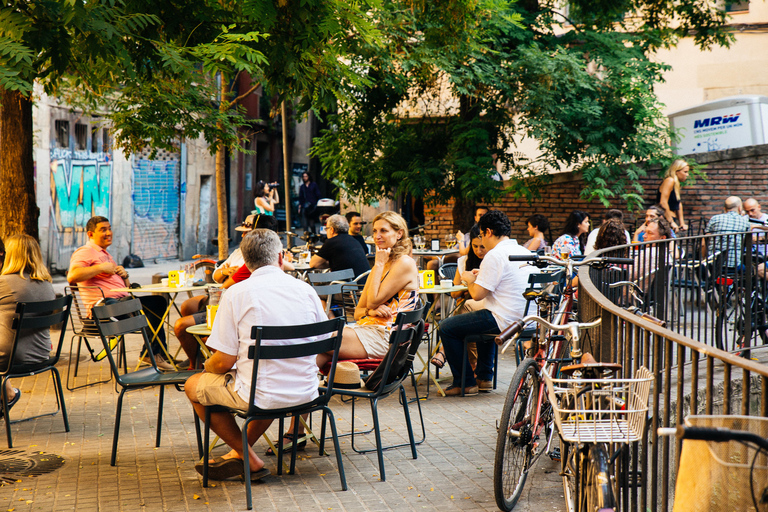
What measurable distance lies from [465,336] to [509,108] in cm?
858

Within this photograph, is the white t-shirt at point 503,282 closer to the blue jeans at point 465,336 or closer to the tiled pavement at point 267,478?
the blue jeans at point 465,336

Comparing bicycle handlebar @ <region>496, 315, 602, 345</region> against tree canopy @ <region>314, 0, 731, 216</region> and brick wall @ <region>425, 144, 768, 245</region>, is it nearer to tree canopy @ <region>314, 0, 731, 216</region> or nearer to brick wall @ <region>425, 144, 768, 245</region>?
tree canopy @ <region>314, 0, 731, 216</region>

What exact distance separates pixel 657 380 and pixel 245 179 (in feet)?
88.3

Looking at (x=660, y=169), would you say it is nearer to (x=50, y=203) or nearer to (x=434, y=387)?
(x=434, y=387)

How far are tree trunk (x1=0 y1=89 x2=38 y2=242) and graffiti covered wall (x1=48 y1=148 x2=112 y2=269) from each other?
8691mm

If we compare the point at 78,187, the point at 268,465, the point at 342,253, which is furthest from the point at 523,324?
the point at 78,187

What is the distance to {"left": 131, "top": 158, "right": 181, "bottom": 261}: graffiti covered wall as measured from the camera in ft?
70.4

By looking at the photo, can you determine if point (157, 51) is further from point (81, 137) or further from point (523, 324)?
point (81, 137)

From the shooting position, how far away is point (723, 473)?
1.83m

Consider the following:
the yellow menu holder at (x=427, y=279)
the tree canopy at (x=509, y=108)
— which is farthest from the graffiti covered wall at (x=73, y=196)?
the yellow menu holder at (x=427, y=279)

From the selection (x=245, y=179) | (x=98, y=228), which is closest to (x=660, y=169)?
(x=98, y=228)

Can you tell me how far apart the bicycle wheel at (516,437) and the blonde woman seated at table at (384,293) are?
1746 mm

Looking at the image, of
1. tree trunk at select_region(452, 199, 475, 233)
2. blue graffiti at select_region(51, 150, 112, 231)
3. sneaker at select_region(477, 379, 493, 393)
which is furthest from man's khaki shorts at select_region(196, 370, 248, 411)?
blue graffiti at select_region(51, 150, 112, 231)

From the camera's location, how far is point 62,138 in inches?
712
